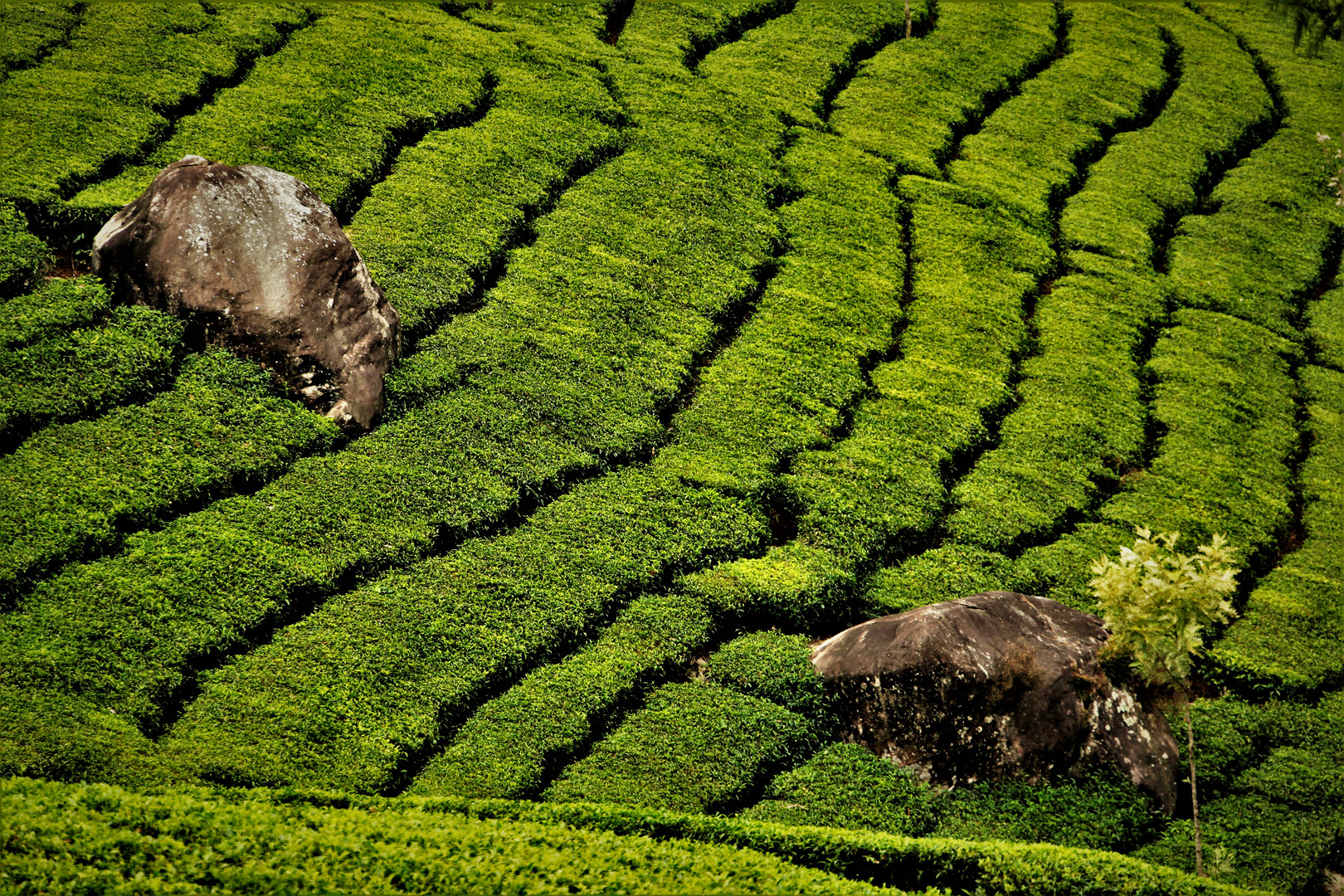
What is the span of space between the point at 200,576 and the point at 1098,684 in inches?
383

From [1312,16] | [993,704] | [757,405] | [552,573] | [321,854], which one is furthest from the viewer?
[757,405]

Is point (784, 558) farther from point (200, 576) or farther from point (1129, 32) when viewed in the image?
point (1129, 32)

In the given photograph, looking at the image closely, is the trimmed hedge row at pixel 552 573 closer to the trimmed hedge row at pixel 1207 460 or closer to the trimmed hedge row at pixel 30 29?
the trimmed hedge row at pixel 1207 460

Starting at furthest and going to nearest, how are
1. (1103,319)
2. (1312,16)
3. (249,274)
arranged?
1. (1103,319)
2. (249,274)
3. (1312,16)

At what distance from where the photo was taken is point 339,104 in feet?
55.7

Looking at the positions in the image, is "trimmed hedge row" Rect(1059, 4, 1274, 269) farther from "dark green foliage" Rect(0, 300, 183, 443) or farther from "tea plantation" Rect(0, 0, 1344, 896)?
"dark green foliage" Rect(0, 300, 183, 443)

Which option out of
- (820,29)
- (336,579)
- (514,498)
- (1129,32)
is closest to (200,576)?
(336,579)

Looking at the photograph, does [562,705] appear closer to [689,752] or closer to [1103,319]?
[689,752]

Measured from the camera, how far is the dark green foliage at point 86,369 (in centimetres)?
1066

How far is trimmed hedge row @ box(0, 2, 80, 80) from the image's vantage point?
52.6 feet

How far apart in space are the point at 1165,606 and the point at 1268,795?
311 cm

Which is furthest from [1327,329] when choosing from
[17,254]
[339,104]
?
[17,254]

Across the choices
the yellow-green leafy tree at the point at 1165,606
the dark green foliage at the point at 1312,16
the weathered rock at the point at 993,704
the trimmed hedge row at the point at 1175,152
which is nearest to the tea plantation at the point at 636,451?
the trimmed hedge row at the point at 1175,152

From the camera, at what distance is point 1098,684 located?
973 centimetres
